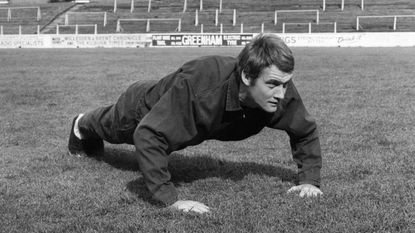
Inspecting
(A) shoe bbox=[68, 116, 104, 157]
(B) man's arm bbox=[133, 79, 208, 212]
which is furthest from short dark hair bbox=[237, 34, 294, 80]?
(A) shoe bbox=[68, 116, 104, 157]

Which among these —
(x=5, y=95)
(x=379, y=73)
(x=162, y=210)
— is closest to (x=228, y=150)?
(x=162, y=210)

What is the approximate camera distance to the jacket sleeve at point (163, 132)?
395 cm

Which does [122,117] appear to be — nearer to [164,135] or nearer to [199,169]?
[164,135]

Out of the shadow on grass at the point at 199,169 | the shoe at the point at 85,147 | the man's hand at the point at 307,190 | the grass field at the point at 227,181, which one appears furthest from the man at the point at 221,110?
the shoe at the point at 85,147

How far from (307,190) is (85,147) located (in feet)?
8.97

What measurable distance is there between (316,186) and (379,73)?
1322 centimetres

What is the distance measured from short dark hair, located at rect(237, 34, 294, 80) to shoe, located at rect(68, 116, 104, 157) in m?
2.70

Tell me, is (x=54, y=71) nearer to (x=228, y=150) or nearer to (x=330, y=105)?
(x=330, y=105)

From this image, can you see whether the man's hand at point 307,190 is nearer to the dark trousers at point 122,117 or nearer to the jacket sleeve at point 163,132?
the jacket sleeve at point 163,132

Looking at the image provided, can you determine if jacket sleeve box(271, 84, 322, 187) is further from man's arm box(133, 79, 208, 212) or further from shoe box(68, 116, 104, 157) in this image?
shoe box(68, 116, 104, 157)

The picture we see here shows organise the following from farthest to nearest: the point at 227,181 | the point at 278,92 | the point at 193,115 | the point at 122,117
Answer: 1. the point at 227,181
2. the point at 122,117
3. the point at 193,115
4. the point at 278,92

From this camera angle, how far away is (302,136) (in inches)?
181

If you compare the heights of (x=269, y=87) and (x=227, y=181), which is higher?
(x=269, y=87)

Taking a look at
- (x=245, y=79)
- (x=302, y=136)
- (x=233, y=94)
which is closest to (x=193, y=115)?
(x=233, y=94)
